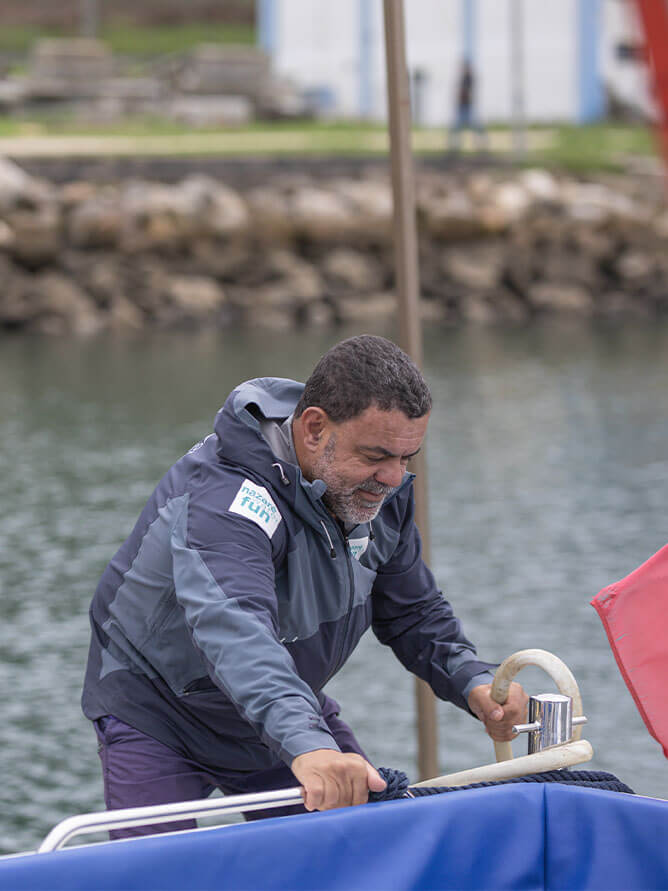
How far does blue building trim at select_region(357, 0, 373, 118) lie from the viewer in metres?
34.4

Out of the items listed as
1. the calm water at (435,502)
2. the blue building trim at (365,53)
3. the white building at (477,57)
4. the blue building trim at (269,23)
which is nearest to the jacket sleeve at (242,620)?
the calm water at (435,502)

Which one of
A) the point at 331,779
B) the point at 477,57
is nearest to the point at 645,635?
the point at 331,779

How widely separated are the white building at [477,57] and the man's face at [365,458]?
101 feet

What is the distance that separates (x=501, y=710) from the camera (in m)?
2.89

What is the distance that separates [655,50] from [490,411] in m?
14.7

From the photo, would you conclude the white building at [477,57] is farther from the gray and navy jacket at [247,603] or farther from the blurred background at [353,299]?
the gray and navy jacket at [247,603]

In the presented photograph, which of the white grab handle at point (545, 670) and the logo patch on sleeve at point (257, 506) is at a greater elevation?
the logo patch on sleeve at point (257, 506)

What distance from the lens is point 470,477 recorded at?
1272cm

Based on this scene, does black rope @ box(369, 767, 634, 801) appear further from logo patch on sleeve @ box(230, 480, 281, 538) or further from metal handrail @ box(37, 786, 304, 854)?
logo patch on sleeve @ box(230, 480, 281, 538)

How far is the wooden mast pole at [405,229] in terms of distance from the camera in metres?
3.98

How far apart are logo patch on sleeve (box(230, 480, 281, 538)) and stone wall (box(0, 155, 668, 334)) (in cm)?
2074

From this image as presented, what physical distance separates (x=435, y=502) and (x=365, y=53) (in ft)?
81.5

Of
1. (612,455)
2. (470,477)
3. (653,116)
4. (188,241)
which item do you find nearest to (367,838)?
(653,116)

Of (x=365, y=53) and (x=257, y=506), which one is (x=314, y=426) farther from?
(x=365, y=53)
